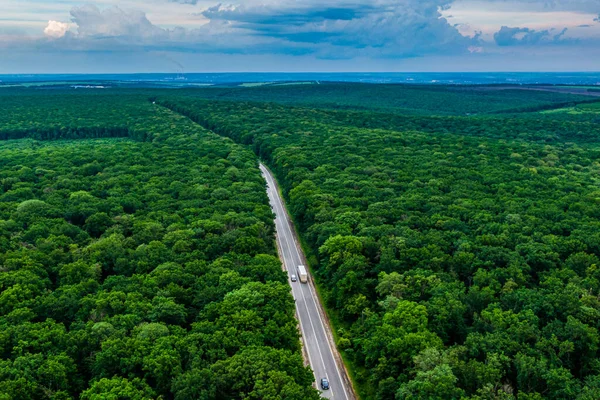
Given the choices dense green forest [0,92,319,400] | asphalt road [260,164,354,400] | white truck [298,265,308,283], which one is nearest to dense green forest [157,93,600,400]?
asphalt road [260,164,354,400]

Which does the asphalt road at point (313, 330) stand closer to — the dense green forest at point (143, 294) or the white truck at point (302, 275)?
the white truck at point (302, 275)

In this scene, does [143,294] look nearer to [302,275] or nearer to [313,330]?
[313,330]

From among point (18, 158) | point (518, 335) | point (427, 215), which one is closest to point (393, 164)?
point (427, 215)

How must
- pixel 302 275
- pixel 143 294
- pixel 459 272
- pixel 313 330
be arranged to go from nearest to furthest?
pixel 143 294 < pixel 313 330 < pixel 459 272 < pixel 302 275

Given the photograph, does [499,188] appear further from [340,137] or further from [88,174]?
[88,174]

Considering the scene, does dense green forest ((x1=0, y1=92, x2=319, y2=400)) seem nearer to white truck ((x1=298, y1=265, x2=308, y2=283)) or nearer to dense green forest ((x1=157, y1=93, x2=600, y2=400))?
white truck ((x1=298, y1=265, x2=308, y2=283))

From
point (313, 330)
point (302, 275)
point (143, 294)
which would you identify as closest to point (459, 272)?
point (313, 330)
